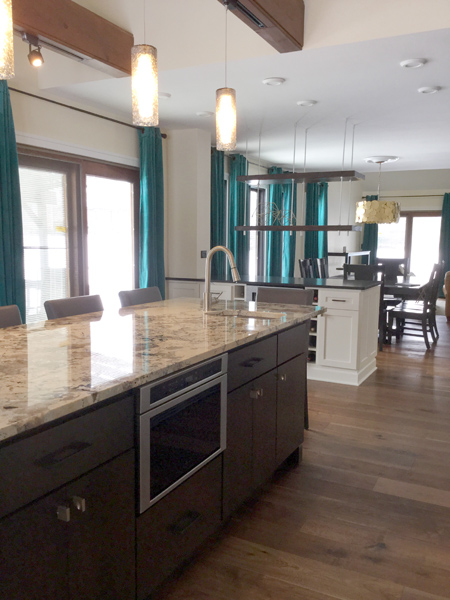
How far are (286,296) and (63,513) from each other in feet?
8.17

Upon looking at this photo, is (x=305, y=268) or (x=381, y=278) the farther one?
(x=305, y=268)

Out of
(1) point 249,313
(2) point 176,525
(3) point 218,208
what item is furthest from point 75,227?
(2) point 176,525

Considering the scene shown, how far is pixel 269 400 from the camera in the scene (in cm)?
243

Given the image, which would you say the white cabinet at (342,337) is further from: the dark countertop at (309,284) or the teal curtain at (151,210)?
the teal curtain at (151,210)

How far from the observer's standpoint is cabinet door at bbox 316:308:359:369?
4.50 metres

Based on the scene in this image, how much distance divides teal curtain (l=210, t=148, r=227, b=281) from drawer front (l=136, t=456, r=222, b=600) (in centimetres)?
422

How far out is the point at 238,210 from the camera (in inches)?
263

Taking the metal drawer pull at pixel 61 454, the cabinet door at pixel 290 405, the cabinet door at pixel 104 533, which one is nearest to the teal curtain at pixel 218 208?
the cabinet door at pixel 290 405

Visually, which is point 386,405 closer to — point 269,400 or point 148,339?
point 269,400

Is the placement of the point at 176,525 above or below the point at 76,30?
below

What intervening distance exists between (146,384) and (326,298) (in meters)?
3.29

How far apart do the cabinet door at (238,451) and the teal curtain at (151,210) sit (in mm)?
3191

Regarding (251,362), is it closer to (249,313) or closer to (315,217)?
(249,313)

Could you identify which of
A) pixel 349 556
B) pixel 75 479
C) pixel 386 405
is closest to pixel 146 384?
pixel 75 479
